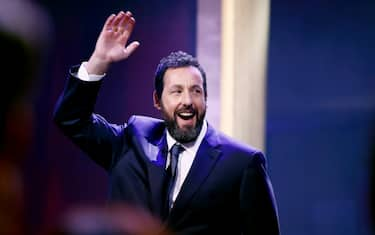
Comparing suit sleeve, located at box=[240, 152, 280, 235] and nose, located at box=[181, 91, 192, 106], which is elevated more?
nose, located at box=[181, 91, 192, 106]

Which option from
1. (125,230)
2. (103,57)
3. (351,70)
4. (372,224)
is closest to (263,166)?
(103,57)

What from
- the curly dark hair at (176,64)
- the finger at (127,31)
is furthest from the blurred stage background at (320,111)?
the finger at (127,31)

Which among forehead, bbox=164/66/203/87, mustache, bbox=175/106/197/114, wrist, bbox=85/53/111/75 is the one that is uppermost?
wrist, bbox=85/53/111/75

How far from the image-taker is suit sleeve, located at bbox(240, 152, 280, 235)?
1518 millimetres

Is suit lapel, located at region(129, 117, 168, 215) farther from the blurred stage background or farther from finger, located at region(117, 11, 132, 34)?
the blurred stage background

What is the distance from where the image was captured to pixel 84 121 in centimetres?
158

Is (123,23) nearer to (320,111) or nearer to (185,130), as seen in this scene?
(185,130)

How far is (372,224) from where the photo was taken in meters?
0.59

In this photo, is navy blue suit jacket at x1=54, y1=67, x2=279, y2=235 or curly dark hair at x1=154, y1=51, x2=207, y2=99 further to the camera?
curly dark hair at x1=154, y1=51, x2=207, y2=99

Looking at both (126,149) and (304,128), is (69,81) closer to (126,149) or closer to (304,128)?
(126,149)

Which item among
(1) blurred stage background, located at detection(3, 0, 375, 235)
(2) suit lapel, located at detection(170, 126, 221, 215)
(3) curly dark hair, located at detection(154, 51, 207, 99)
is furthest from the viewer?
(1) blurred stage background, located at detection(3, 0, 375, 235)

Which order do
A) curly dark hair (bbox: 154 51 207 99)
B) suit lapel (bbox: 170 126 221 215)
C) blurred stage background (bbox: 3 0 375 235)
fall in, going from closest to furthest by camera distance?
suit lapel (bbox: 170 126 221 215), curly dark hair (bbox: 154 51 207 99), blurred stage background (bbox: 3 0 375 235)

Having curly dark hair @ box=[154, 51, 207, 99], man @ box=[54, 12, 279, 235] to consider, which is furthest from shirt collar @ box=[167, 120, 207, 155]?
curly dark hair @ box=[154, 51, 207, 99]

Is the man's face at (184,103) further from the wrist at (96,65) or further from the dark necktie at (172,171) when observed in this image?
the wrist at (96,65)
